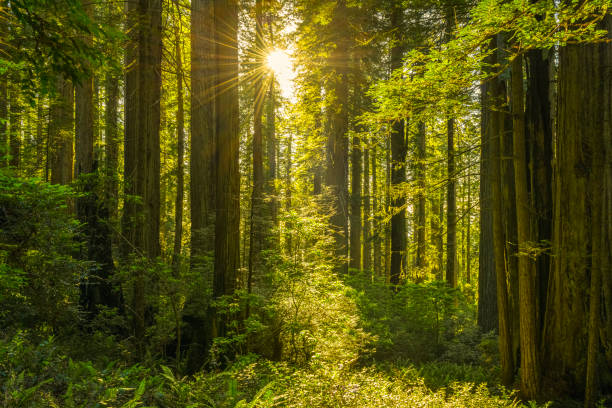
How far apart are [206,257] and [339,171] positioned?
23.2 feet

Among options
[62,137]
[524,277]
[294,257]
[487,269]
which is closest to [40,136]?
[62,137]

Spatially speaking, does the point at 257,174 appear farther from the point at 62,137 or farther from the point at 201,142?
the point at 62,137

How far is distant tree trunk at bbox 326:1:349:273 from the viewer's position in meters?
11.6

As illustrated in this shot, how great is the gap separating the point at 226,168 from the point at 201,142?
4044 millimetres

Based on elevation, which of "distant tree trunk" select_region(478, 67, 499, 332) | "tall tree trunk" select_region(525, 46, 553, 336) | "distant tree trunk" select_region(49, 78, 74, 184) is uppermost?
"distant tree trunk" select_region(49, 78, 74, 184)

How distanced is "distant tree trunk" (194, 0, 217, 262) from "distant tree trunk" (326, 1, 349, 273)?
4.05 meters

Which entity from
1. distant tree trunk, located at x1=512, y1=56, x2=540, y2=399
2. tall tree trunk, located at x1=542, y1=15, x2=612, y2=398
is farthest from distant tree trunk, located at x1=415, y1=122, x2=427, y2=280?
tall tree trunk, located at x1=542, y1=15, x2=612, y2=398

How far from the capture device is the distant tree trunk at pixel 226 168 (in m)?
6.75

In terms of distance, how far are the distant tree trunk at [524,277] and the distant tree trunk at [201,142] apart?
740 cm

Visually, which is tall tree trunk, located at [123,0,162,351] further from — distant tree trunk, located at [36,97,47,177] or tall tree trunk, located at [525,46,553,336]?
distant tree trunk, located at [36,97,47,177]

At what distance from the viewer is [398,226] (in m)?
13.0

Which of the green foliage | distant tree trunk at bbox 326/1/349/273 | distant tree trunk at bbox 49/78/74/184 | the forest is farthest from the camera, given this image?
distant tree trunk at bbox 326/1/349/273

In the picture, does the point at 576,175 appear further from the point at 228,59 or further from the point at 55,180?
the point at 55,180

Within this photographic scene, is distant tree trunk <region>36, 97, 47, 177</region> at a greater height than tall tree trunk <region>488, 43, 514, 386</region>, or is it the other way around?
distant tree trunk <region>36, 97, 47, 177</region>
